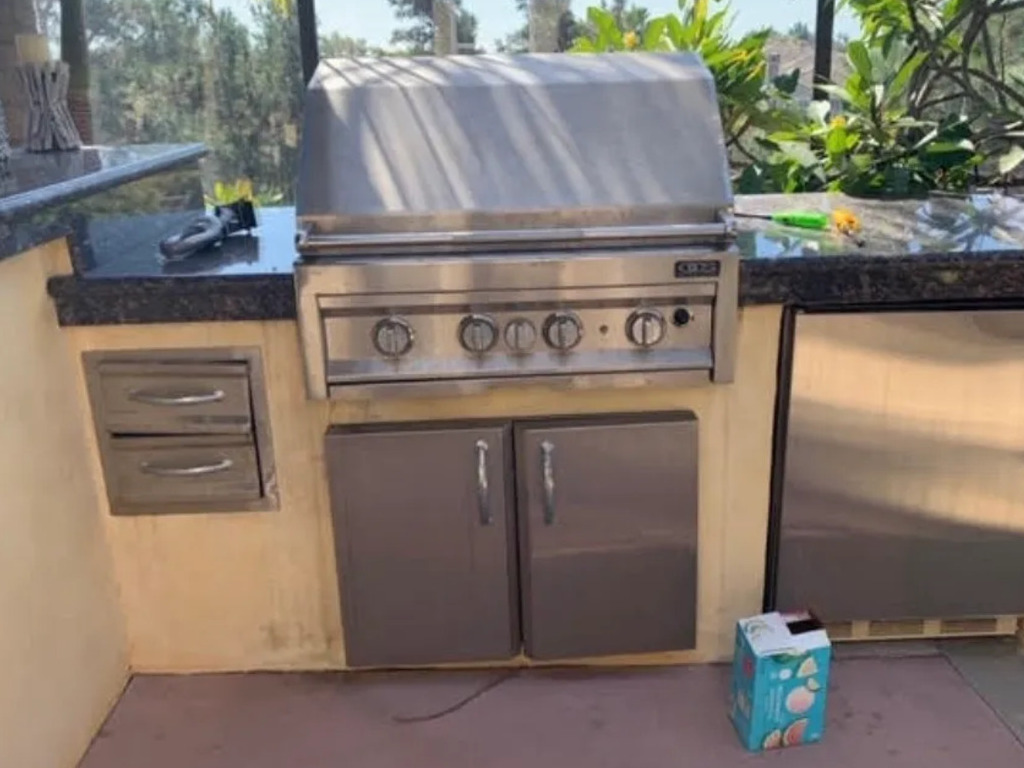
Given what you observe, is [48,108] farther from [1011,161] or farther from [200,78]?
[1011,161]

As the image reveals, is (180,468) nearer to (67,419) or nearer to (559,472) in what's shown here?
(67,419)

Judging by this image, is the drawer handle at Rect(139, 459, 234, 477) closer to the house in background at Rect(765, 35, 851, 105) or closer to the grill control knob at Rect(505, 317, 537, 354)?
the grill control knob at Rect(505, 317, 537, 354)

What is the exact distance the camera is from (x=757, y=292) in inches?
66.6

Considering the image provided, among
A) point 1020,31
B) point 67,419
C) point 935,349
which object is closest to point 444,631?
point 67,419

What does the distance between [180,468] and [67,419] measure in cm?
22

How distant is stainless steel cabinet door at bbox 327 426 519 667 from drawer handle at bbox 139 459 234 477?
8.4 inches

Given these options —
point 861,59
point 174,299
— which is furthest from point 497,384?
point 861,59

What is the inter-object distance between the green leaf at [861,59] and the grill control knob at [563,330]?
148cm

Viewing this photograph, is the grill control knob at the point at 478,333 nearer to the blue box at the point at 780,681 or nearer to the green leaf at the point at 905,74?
the blue box at the point at 780,681

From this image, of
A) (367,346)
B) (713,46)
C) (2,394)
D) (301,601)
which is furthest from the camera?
(713,46)

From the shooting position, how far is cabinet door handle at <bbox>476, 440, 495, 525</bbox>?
1.74m

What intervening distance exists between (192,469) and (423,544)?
0.46 meters

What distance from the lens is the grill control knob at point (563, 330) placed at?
1640mm

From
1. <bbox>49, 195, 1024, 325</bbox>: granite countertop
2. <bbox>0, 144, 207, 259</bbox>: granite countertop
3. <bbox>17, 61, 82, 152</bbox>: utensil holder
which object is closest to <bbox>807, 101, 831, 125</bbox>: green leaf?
<bbox>49, 195, 1024, 325</bbox>: granite countertop
